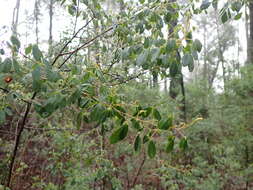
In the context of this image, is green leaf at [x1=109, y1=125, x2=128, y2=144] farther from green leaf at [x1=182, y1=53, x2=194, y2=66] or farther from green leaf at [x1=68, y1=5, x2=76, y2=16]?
green leaf at [x1=68, y1=5, x2=76, y2=16]

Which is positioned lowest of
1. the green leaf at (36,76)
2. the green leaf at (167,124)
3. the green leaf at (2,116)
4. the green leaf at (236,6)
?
the green leaf at (167,124)

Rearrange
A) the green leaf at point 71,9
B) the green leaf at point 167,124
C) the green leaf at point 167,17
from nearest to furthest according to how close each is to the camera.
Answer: the green leaf at point 167,124, the green leaf at point 167,17, the green leaf at point 71,9

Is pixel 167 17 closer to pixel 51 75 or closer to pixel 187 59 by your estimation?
pixel 187 59

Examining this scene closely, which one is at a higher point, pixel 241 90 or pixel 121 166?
pixel 241 90

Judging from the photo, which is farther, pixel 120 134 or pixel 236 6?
pixel 236 6

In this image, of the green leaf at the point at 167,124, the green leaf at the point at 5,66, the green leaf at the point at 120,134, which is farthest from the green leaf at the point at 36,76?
the green leaf at the point at 167,124

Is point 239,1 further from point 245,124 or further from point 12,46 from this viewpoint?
point 245,124

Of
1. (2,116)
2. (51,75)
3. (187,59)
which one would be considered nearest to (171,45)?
(187,59)

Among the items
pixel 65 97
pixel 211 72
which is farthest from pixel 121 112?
pixel 211 72

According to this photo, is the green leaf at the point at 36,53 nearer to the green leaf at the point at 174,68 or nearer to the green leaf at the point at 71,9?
the green leaf at the point at 174,68

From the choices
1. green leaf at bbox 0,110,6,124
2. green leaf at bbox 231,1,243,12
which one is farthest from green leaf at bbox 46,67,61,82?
green leaf at bbox 231,1,243,12

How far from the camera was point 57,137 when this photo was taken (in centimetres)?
246

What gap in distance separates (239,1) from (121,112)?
0.86m

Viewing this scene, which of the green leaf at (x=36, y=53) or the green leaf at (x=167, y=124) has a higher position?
the green leaf at (x=36, y=53)
